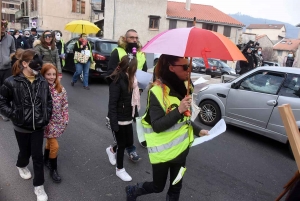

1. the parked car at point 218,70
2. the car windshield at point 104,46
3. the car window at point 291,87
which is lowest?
the parked car at point 218,70

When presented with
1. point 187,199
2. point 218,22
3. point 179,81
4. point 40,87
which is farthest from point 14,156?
point 218,22

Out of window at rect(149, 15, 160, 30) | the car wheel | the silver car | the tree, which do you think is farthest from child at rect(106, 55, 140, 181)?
the tree

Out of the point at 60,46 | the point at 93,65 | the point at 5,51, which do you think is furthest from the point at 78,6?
the point at 5,51

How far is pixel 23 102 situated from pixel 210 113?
4304 mm

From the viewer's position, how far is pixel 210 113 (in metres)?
6.00

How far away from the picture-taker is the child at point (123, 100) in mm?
3102

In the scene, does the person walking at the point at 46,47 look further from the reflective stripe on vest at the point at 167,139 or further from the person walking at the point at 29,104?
the reflective stripe on vest at the point at 167,139

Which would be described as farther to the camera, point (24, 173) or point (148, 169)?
point (148, 169)

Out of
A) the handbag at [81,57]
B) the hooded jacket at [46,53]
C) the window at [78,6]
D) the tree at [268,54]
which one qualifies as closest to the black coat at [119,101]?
the hooded jacket at [46,53]

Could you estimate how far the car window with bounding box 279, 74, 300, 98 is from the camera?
4.68 m

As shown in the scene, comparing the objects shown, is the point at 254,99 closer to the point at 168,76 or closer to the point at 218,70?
the point at 168,76

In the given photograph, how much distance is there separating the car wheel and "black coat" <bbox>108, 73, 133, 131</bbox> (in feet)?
10.3

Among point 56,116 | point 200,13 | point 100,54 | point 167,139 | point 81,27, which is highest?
point 200,13

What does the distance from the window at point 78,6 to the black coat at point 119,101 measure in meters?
37.6
